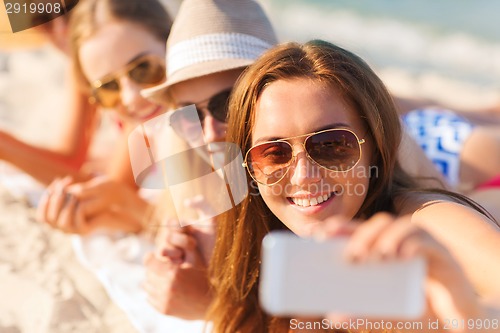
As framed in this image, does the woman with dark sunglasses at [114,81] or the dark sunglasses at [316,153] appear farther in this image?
the woman with dark sunglasses at [114,81]

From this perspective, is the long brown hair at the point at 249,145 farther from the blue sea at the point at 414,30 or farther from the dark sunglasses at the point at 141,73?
the blue sea at the point at 414,30

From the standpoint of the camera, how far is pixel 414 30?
995 cm

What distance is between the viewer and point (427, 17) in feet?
33.5

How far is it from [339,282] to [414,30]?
9496mm

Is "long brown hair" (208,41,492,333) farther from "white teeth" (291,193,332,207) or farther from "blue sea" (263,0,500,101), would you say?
"blue sea" (263,0,500,101)

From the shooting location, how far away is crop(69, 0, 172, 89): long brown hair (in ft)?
10.3

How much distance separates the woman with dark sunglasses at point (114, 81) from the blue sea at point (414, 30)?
475 centimetres

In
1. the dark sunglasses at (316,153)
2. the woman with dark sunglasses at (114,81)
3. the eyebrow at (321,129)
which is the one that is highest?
the eyebrow at (321,129)

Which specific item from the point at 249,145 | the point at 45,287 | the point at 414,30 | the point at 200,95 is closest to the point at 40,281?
the point at 45,287

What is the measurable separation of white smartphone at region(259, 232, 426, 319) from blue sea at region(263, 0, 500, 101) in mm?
6847

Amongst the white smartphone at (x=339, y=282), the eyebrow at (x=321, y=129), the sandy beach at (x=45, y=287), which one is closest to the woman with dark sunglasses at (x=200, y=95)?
the sandy beach at (x=45, y=287)

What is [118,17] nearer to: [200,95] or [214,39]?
[214,39]

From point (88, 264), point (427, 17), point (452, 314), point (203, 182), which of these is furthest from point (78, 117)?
point (427, 17)

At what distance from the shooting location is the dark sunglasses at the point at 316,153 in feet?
5.67
